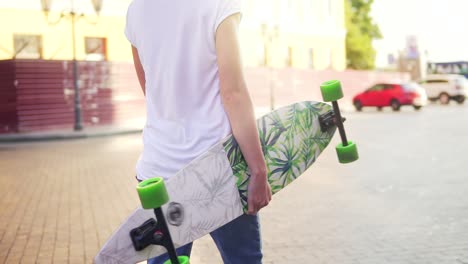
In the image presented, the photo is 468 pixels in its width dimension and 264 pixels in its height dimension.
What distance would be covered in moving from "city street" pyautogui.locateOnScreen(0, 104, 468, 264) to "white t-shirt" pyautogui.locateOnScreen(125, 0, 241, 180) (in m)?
2.87

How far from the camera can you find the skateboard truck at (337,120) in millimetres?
2150

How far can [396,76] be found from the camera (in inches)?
2007

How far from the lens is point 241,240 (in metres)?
2.10

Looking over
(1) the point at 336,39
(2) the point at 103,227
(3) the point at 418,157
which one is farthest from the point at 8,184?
(1) the point at 336,39

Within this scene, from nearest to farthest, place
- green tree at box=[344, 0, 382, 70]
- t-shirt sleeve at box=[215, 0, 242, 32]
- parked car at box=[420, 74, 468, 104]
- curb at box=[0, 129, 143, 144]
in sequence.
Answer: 1. t-shirt sleeve at box=[215, 0, 242, 32]
2. curb at box=[0, 129, 143, 144]
3. parked car at box=[420, 74, 468, 104]
4. green tree at box=[344, 0, 382, 70]

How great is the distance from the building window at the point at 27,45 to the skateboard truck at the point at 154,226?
1059 inches

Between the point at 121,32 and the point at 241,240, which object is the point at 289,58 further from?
the point at 241,240

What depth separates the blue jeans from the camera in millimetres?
2092

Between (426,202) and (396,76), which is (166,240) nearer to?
(426,202)

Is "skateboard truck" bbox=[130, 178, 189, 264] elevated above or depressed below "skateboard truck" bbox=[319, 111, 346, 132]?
below

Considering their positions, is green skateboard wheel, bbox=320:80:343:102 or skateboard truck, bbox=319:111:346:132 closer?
green skateboard wheel, bbox=320:80:343:102

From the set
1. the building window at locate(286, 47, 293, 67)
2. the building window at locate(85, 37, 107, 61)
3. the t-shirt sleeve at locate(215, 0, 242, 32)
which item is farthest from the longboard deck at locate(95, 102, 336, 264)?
the building window at locate(286, 47, 293, 67)

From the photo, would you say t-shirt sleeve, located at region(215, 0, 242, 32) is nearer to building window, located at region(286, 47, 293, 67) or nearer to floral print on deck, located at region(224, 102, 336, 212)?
floral print on deck, located at region(224, 102, 336, 212)

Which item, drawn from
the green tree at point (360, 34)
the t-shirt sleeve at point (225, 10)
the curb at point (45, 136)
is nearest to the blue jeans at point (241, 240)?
the t-shirt sleeve at point (225, 10)
